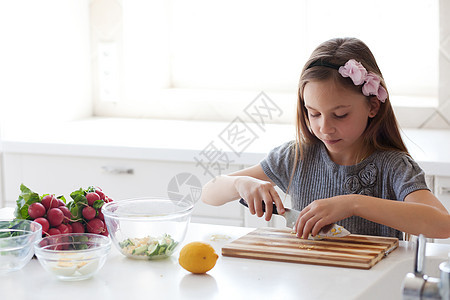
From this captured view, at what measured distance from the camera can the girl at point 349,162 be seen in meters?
1.47

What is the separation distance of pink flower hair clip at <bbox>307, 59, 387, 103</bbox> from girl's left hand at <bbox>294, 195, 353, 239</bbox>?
32 centimetres

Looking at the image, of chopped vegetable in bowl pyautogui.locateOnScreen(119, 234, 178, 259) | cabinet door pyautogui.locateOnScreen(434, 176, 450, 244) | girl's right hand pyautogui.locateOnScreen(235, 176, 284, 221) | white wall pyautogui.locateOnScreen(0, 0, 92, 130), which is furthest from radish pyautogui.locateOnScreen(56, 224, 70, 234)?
white wall pyautogui.locateOnScreen(0, 0, 92, 130)

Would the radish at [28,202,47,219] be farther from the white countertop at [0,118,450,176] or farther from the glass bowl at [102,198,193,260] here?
the white countertop at [0,118,450,176]

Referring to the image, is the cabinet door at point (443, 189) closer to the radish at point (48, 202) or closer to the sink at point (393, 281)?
the sink at point (393, 281)

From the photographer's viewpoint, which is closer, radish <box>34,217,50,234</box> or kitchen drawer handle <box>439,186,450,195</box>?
radish <box>34,217,50,234</box>

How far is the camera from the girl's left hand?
4.50 feet

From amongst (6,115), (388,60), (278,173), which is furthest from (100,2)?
(278,173)

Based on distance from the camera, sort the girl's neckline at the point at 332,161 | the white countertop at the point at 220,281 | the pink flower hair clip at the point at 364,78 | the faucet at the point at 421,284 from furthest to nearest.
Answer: the girl's neckline at the point at 332,161 → the pink flower hair clip at the point at 364,78 → the white countertop at the point at 220,281 → the faucet at the point at 421,284

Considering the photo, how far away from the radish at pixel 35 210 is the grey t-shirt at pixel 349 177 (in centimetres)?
73

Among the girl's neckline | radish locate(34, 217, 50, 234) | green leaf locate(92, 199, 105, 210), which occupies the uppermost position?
the girl's neckline

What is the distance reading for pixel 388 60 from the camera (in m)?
3.00

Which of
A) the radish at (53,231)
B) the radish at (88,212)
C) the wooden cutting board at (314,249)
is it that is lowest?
the wooden cutting board at (314,249)

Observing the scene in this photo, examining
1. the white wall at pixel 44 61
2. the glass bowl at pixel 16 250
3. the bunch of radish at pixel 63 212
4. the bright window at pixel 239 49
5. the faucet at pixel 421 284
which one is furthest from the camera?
the bright window at pixel 239 49

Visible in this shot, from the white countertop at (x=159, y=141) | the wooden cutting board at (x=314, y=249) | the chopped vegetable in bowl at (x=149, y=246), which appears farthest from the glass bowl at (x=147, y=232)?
the white countertop at (x=159, y=141)
